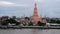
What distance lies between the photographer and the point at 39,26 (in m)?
47.1

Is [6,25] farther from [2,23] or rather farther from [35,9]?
[35,9]

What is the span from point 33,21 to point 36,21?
0.62 metres

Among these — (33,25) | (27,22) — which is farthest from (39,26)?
(27,22)

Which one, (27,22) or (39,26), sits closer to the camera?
(39,26)

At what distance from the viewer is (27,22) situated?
51.9 metres

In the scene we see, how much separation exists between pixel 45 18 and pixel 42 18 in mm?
1882

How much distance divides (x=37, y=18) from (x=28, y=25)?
4.21 metres

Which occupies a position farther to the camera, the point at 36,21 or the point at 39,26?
the point at 36,21

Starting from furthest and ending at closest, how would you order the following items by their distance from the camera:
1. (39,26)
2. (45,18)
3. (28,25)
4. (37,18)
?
(45,18) → (37,18) → (28,25) → (39,26)

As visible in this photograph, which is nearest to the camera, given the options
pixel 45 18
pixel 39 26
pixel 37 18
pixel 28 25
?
pixel 39 26

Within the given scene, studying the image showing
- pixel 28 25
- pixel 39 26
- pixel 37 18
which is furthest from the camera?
pixel 37 18

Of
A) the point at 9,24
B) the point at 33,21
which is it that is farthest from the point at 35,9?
the point at 9,24

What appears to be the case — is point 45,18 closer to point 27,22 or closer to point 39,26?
point 27,22

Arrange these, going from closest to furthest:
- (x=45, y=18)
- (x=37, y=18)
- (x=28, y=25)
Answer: (x=28, y=25) < (x=37, y=18) < (x=45, y=18)
